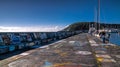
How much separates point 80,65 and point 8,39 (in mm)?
11333

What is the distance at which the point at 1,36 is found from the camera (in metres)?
15.9

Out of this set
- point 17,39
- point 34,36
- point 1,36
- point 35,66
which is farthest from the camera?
point 34,36

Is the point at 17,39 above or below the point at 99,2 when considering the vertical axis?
below

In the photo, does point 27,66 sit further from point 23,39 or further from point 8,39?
point 23,39

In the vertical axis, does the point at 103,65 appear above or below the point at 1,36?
below

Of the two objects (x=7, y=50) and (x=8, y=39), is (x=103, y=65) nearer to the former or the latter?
(x=7, y=50)

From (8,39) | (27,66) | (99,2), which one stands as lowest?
(27,66)

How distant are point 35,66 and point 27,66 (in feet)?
1.47

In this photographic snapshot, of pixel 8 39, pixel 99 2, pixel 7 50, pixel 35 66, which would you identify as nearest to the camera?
pixel 35 66

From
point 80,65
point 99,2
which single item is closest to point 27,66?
point 80,65

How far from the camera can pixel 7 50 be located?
13.5 meters

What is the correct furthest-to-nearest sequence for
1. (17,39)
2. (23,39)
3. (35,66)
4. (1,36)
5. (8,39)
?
(23,39)
(17,39)
(8,39)
(1,36)
(35,66)

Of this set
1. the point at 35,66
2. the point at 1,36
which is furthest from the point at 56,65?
the point at 1,36

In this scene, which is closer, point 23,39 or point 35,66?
point 35,66
